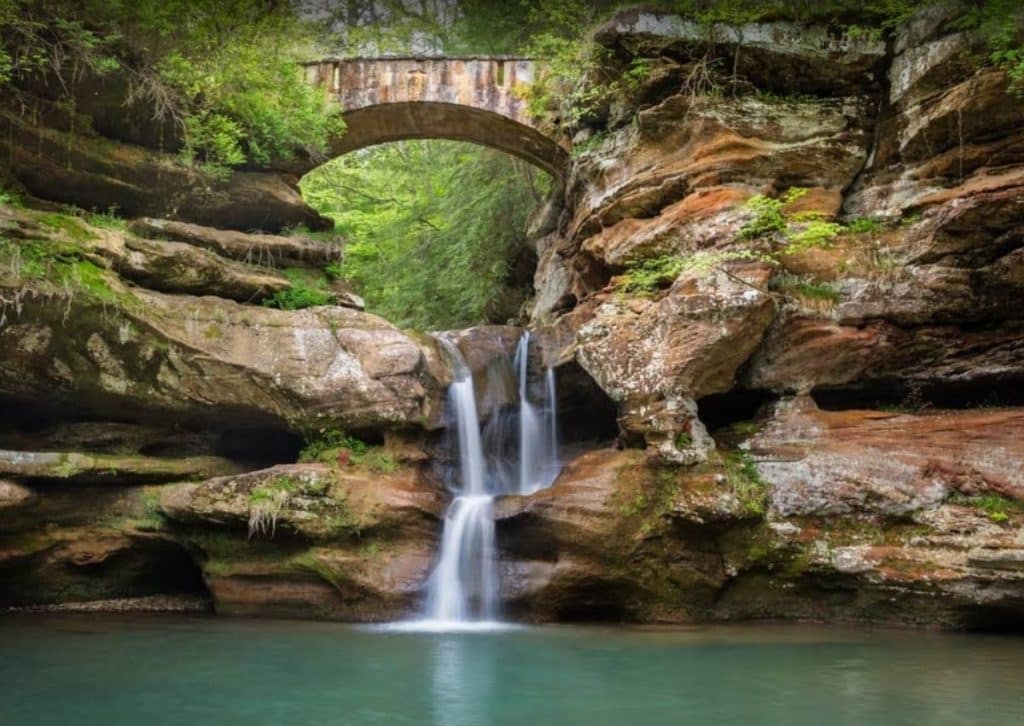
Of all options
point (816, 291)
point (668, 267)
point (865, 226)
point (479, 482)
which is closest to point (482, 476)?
point (479, 482)

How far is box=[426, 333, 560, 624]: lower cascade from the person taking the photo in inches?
408

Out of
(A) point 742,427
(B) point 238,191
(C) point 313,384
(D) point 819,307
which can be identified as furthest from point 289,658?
(B) point 238,191

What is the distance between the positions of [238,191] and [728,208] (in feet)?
27.7

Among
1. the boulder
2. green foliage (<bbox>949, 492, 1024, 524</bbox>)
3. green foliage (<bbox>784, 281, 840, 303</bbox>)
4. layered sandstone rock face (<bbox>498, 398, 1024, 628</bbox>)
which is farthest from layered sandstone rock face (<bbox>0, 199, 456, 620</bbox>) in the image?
green foliage (<bbox>949, 492, 1024, 524</bbox>)

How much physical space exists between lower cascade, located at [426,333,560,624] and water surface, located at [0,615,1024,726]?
0.96 meters

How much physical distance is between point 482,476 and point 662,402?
341cm

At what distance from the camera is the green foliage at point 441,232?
1939 cm

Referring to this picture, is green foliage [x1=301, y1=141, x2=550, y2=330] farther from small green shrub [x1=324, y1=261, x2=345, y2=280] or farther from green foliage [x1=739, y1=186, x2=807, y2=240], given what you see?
green foliage [x1=739, y1=186, x2=807, y2=240]

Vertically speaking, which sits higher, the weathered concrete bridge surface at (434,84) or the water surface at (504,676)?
the weathered concrete bridge surface at (434,84)

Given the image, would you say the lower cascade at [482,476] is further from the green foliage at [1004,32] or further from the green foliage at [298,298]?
the green foliage at [1004,32]

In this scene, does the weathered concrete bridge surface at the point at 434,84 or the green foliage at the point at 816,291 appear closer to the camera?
the green foliage at the point at 816,291

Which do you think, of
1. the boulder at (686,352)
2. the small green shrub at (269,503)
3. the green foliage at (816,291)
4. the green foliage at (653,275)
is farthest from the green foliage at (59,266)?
the green foliage at (816,291)

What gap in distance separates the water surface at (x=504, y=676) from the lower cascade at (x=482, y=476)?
3.14 feet

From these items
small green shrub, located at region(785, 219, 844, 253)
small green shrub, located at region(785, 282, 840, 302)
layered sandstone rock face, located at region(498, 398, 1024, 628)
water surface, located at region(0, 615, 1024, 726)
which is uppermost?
small green shrub, located at region(785, 219, 844, 253)
